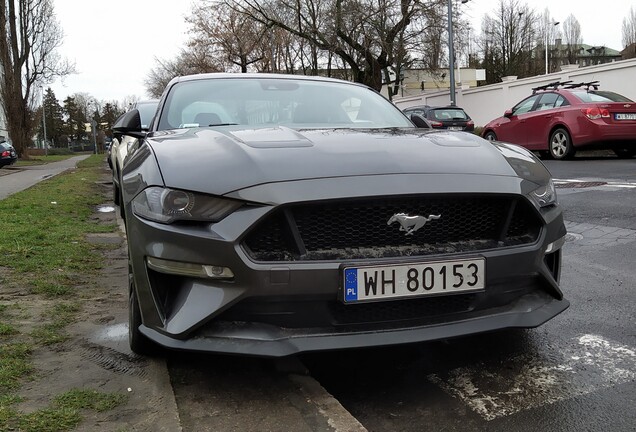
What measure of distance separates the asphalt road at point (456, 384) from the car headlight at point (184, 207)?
0.74 metres

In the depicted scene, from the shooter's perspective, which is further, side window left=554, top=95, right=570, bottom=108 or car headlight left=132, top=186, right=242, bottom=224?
side window left=554, top=95, right=570, bottom=108

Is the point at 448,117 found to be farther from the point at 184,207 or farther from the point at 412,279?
the point at 184,207

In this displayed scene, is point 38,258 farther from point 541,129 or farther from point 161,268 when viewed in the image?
point 541,129

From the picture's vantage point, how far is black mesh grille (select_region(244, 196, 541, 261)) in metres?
2.15

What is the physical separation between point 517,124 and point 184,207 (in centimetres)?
1214

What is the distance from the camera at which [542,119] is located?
12.2 metres

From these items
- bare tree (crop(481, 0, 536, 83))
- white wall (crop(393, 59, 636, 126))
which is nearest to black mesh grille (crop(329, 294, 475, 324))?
white wall (crop(393, 59, 636, 126))

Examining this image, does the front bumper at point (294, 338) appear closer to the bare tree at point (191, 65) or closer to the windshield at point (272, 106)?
the windshield at point (272, 106)

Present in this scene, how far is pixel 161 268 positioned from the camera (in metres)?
2.21

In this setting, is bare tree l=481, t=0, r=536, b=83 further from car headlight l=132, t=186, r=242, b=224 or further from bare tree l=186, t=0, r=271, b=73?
car headlight l=132, t=186, r=242, b=224

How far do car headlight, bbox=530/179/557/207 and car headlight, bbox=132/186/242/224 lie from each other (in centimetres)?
129

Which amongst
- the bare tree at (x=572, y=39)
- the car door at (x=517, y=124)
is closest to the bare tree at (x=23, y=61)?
the car door at (x=517, y=124)

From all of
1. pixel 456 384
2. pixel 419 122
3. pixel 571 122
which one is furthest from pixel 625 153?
pixel 456 384

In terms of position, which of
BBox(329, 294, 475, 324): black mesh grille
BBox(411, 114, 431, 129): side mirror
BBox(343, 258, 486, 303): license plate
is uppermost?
BBox(411, 114, 431, 129): side mirror
